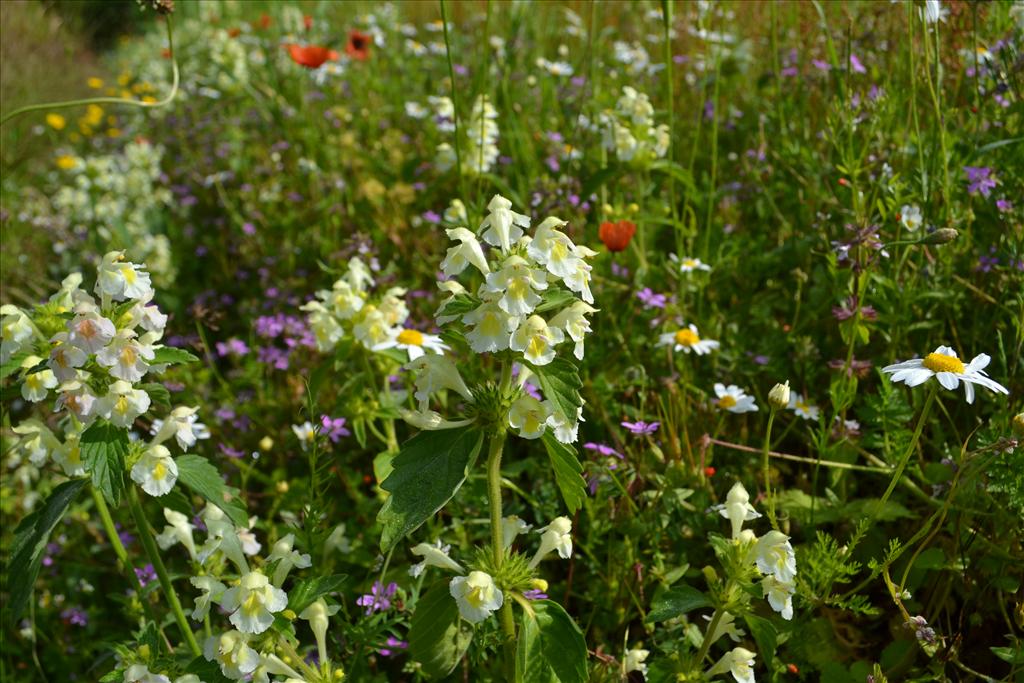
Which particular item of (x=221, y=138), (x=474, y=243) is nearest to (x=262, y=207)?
(x=221, y=138)

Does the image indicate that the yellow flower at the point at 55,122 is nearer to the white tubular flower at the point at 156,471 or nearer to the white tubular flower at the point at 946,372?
the white tubular flower at the point at 156,471

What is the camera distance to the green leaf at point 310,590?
5.24 ft

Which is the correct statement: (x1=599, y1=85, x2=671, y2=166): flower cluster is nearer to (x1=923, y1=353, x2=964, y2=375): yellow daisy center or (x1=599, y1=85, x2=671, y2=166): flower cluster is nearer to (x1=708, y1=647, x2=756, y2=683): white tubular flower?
(x1=923, y1=353, x2=964, y2=375): yellow daisy center

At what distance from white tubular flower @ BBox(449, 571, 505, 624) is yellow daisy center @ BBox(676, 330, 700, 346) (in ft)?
3.85

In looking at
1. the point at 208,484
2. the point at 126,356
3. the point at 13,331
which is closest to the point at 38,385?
the point at 13,331

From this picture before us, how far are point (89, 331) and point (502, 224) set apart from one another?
78cm

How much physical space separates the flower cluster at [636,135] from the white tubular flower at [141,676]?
2.04m

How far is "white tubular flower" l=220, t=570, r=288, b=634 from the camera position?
1470 millimetres

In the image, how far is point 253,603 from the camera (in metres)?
1.49

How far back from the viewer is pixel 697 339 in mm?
2406

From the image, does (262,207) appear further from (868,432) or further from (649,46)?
(868,432)

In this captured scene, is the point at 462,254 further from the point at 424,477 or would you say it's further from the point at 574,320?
the point at 424,477

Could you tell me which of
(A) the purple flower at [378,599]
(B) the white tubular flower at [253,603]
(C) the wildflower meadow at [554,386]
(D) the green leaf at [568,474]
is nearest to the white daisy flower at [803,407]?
(C) the wildflower meadow at [554,386]

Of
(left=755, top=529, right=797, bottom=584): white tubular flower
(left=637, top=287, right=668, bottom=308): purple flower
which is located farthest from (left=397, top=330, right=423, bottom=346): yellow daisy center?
(left=755, top=529, right=797, bottom=584): white tubular flower
